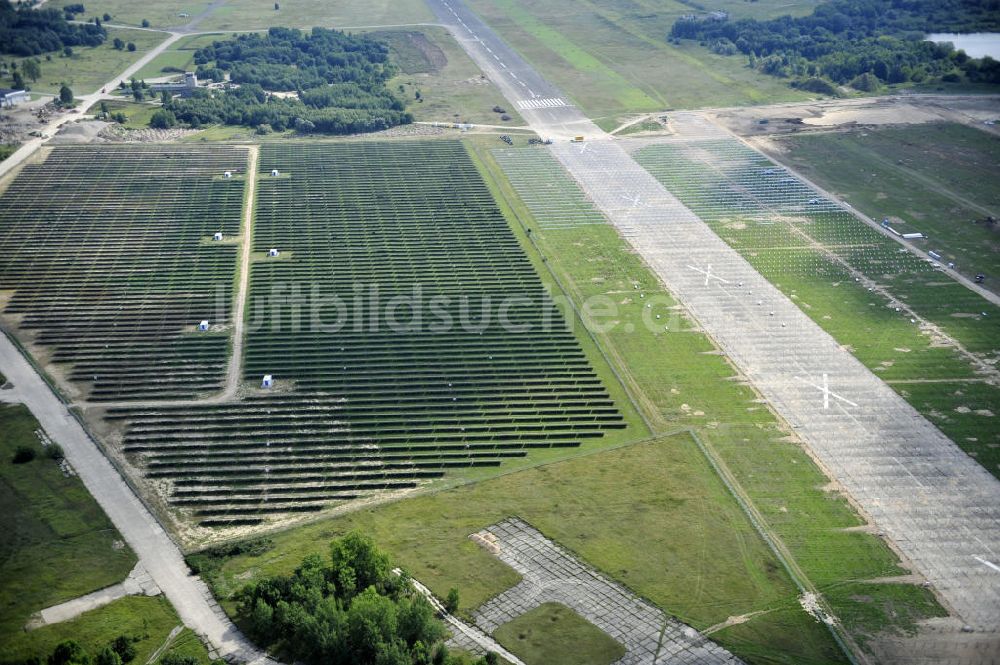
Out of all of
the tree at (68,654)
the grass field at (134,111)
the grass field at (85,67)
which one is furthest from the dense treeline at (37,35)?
the tree at (68,654)

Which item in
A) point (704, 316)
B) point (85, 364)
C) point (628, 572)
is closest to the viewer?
point (628, 572)

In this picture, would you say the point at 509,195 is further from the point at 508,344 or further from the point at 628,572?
the point at 628,572

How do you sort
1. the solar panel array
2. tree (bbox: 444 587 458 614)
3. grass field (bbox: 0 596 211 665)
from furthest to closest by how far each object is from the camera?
the solar panel array
tree (bbox: 444 587 458 614)
grass field (bbox: 0 596 211 665)

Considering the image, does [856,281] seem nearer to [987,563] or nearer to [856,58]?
[987,563]

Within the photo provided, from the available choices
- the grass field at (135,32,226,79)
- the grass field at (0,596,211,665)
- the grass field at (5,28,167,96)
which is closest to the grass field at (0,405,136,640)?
the grass field at (0,596,211,665)

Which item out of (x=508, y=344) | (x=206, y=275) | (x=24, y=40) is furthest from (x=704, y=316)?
(x=24, y=40)

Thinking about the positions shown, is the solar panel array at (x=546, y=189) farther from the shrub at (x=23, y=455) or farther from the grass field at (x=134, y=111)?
the shrub at (x=23, y=455)

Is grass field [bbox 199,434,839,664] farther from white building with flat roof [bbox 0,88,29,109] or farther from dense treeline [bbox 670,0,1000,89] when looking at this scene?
dense treeline [bbox 670,0,1000,89]

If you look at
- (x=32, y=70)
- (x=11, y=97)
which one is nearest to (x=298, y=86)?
(x=32, y=70)
